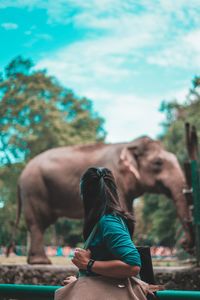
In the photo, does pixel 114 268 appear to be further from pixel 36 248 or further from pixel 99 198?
pixel 36 248

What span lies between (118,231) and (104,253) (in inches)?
3.5

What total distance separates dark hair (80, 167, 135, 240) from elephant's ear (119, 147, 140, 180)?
715 cm

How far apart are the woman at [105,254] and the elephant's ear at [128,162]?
7.18 m

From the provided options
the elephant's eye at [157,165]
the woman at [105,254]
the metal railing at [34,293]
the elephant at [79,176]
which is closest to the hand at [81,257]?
the woman at [105,254]

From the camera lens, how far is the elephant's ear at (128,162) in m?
9.20

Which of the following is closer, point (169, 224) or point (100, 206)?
point (100, 206)

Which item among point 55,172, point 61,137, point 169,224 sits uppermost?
point 61,137

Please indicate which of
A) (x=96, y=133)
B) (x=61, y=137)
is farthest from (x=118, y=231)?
(x=96, y=133)

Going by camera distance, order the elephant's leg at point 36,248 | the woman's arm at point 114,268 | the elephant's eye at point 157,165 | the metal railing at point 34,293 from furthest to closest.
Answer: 1. the elephant's eye at point 157,165
2. the elephant's leg at point 36,248
3. the metal railing at point 34,293
4. the woman's arm at point 114,268

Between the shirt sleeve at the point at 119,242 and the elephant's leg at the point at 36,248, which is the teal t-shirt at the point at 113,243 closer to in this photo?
the shirt sleeve at the point at 119,242

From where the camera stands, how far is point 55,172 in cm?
982

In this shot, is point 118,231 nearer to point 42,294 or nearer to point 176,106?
point 42,294

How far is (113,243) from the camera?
6.07 feet

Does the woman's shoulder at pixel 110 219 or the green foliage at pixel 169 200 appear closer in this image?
the woman's shoulder at pixel 110 219
